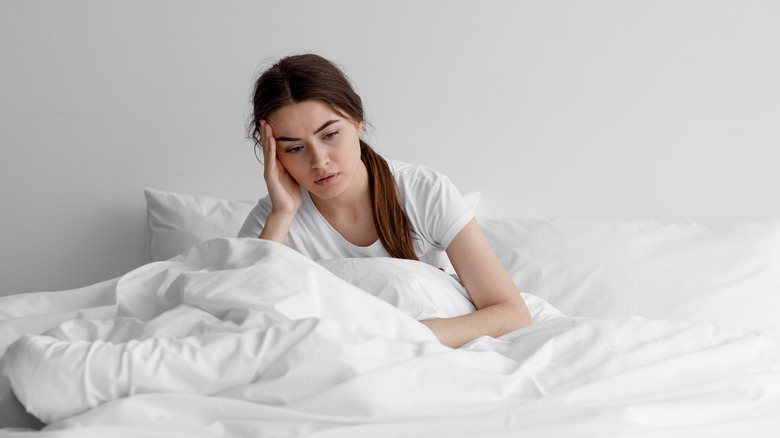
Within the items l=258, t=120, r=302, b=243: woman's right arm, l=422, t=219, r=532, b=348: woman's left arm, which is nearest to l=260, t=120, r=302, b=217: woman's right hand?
l=258, t=120, r=302, b=243: woman's right arm

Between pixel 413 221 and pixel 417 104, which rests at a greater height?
pixel 417 104

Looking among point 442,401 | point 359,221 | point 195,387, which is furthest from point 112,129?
point 442,401

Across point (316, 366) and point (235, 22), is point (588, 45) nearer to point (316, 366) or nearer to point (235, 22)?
point (235, 22)

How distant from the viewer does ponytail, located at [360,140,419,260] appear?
1918 millimetres

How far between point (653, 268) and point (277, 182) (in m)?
0.99

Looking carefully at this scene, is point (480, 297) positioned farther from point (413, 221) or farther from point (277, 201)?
point (277, 201)

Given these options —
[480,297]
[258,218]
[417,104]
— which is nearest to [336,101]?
[258,218]

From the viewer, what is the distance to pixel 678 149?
245 centimetres

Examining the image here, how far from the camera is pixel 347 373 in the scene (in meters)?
1.17

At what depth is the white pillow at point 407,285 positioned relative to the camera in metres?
1.62

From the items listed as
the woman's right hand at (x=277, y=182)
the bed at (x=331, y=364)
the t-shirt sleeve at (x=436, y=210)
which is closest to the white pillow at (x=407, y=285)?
the bed at (x=331, y=364)

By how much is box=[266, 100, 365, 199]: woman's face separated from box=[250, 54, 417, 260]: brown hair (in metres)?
0.02

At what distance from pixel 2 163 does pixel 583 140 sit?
1.85 m

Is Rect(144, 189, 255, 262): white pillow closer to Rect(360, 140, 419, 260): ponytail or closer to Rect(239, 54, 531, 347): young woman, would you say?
Rect(239, 54, 531, 347): young woman
